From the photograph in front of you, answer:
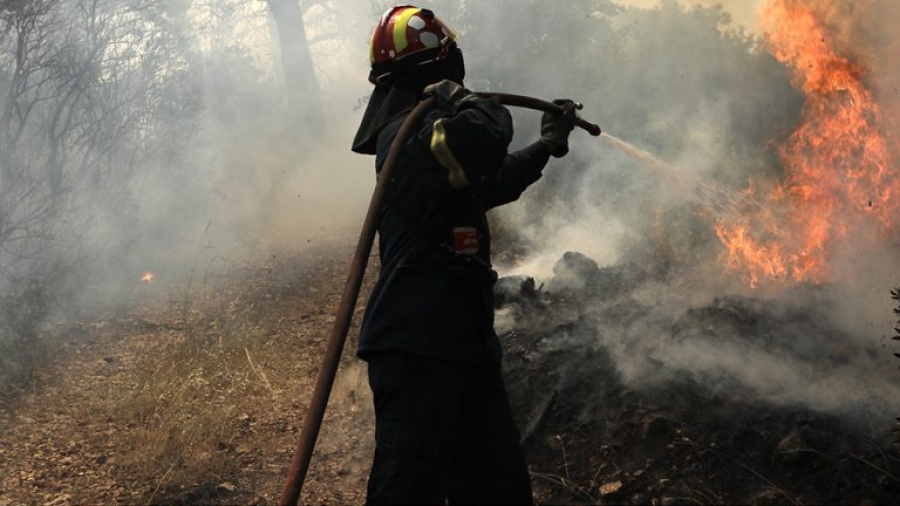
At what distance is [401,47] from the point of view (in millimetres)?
3164

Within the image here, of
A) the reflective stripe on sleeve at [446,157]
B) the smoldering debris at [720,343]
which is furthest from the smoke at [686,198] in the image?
the reflective stripe on sleeve at [446,157]

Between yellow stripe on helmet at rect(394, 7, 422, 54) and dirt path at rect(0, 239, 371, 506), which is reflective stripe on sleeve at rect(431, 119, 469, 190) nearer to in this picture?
yellow stripe on helmet at rect(394, 7, 422, 54)

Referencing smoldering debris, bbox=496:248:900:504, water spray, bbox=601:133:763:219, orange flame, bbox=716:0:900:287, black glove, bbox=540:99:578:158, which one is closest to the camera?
black glove, bbox=540:99:578:158

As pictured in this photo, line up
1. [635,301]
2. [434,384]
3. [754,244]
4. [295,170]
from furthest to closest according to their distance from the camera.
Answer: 1. [295,170]
2. [754,244]
3. [635,301]
4. [434,384]

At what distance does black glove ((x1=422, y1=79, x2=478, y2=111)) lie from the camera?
296 centimetres

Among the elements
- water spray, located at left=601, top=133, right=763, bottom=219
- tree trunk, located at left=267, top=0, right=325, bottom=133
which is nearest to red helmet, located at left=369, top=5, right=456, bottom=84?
water spray, located at left=601, top=133, right=763, bottom=219

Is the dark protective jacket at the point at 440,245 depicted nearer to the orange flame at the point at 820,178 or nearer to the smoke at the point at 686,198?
the smoke at the point at 686,198

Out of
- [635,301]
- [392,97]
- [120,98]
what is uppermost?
[120,98]

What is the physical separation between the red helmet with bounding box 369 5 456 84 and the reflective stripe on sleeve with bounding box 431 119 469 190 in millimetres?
491

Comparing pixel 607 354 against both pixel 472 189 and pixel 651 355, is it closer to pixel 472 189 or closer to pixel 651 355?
pixel 651 355

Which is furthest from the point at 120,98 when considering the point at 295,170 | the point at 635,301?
the point at 635,301

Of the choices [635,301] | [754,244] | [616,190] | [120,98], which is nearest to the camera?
[635,301]

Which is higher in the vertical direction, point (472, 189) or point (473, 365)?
point (472, 189)

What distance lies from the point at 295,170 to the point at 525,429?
35.2 feet
